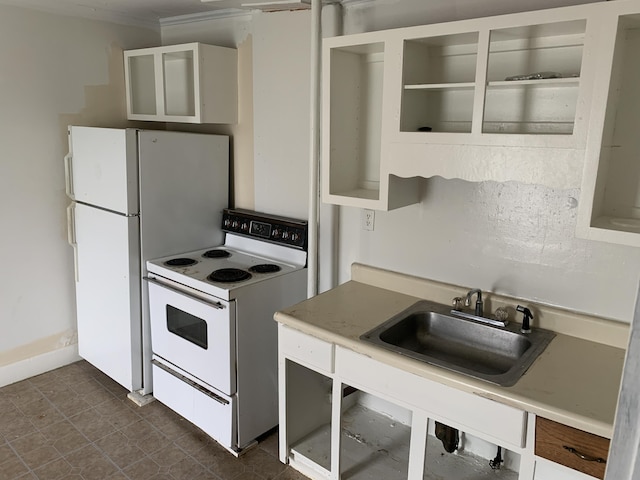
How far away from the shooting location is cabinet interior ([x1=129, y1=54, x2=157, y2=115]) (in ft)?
10.8

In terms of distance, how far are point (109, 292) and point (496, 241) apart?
6.94ft

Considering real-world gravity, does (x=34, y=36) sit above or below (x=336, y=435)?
above

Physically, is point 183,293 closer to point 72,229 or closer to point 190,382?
point 190,382

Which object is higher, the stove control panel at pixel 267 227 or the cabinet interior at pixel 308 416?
the stove control panel at pixel 267 227

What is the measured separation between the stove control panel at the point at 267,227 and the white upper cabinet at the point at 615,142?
4.67 ft

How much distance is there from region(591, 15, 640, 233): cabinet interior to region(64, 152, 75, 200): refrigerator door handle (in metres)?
2.78

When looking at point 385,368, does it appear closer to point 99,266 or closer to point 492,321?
point 492,321

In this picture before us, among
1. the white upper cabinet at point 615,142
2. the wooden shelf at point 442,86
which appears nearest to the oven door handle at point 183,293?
the wooden shelf at point 442,86

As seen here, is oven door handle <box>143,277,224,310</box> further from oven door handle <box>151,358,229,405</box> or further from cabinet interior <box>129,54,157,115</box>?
cabinet interior <box>129,54,157,115</box>

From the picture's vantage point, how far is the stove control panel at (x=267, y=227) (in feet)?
8.94

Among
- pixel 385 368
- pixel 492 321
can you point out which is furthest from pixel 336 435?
pixel 492 321

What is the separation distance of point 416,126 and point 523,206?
0.54 m

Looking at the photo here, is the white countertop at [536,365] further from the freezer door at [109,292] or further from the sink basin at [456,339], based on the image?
the freezer door at [109,292]

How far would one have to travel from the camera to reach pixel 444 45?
207cm
